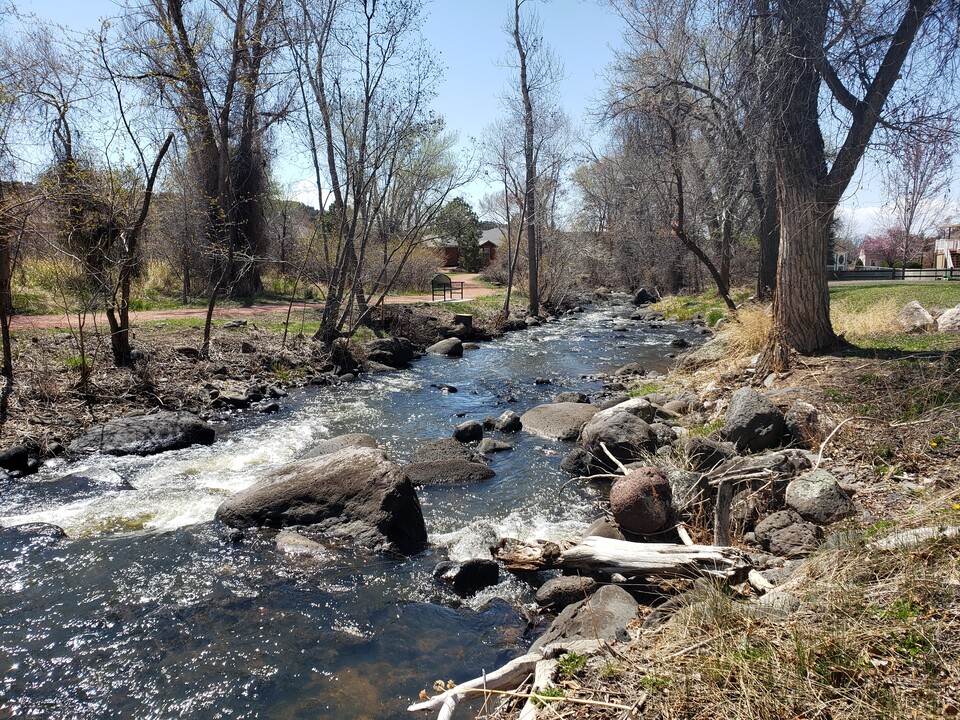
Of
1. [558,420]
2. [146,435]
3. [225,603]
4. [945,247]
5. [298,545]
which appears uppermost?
[945,247]

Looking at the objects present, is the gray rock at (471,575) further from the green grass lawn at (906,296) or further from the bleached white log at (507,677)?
the green grass lawn at (906,296)

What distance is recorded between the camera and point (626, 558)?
539 cm

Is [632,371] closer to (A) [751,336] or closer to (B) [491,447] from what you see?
(A) [751,336]

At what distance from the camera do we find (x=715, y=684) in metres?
3.08

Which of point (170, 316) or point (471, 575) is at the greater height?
point (170, 316)

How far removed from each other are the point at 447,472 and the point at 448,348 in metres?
11.6

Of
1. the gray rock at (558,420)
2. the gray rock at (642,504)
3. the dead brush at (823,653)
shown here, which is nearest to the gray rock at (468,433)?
the gray rock at (558,420)

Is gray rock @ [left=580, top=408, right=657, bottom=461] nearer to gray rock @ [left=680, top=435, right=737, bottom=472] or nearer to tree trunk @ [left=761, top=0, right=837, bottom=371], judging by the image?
gray rock @ [left=680, top=435, right=737, bottom=472]

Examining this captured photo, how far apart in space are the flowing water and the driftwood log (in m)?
0.31

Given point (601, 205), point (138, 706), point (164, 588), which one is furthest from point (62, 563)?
point (601, 205)

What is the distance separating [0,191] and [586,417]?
9.73 m

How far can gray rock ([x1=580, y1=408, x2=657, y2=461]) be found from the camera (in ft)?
28.9

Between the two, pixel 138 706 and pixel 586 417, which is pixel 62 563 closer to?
pixel 138 706

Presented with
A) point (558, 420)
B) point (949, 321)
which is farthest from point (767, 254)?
point (558, 420)
